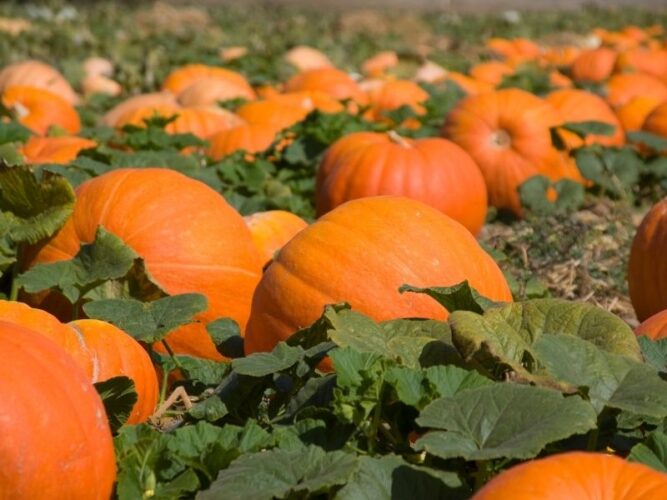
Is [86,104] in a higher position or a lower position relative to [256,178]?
lower

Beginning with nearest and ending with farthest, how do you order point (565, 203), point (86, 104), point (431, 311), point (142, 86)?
point (431, 311) < point (565, 203) < point (86, 104) < point (142, 86)

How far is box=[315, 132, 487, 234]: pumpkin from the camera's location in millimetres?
5355

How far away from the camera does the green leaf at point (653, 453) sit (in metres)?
2.27

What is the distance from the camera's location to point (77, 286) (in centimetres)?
365

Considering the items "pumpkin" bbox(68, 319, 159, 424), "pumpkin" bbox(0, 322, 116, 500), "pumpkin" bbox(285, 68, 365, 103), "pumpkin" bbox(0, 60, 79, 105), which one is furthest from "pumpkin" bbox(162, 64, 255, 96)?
"pumpkin" bbox(0, 322, 116, 500)

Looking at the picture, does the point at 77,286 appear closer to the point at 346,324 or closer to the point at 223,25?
the point at 346,324

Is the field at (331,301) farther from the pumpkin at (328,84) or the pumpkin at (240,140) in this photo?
the pumpkin at (328,84)

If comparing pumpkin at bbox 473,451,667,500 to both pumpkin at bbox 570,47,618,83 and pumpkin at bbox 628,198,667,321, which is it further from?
pumpkin at bbox 570,47,618,83

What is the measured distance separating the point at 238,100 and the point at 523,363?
5.87 m

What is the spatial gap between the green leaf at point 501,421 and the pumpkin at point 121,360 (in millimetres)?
1041

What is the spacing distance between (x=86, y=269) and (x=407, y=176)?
6.40 feet

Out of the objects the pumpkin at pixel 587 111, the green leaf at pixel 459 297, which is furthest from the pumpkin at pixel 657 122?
the green leaf at pixel 459 297

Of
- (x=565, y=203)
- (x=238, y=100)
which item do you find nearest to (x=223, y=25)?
(x=238, y=100)

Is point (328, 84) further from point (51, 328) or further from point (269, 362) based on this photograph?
point (269, 362)
